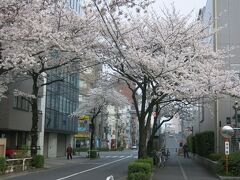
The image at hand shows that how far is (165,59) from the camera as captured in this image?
23.6 m

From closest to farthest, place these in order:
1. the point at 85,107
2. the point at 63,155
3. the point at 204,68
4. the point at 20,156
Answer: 1. the point at 204,68
2. the point at 20,156
3. the point at 85,107
4. the point at 63,155

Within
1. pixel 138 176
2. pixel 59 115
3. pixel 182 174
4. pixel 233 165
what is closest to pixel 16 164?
pixel 182 174

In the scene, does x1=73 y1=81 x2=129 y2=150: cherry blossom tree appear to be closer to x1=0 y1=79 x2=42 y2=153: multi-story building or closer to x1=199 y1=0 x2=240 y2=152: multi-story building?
x1=0 y1=79 x2=42 y2=153: multi-story building

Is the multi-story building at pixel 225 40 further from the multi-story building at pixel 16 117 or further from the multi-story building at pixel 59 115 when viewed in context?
the multi-story building at pixel 16 117

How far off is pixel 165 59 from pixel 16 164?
11031 millimetres

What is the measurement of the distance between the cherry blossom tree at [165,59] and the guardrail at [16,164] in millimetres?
7291

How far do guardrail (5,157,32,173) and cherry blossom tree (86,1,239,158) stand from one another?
7291 mm

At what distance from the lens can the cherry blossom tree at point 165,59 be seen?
24.2m

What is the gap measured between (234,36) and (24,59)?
24.0m

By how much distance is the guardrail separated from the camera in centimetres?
2538

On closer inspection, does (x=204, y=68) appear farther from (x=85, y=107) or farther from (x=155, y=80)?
(x=85, y=107)

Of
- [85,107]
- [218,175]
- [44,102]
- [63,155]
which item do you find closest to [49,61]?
[218,175]

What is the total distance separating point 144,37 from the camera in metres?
26.4

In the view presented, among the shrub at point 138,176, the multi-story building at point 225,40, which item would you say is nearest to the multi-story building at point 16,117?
the multi-story building at point 225,40
